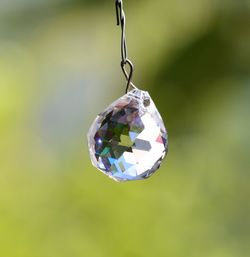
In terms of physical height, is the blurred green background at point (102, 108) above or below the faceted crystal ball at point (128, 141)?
above

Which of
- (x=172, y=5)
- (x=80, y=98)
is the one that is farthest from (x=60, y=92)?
(x=172, y=5)

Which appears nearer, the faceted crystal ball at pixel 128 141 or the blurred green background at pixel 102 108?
the faceted crystal ball at pixel 128 141

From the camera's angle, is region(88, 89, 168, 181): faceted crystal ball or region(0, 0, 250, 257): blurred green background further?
region(0, 0, 250, 257): blurred green background

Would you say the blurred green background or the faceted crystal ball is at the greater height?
the blurred green background

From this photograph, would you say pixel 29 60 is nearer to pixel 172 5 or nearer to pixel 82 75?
pixel 82 75
